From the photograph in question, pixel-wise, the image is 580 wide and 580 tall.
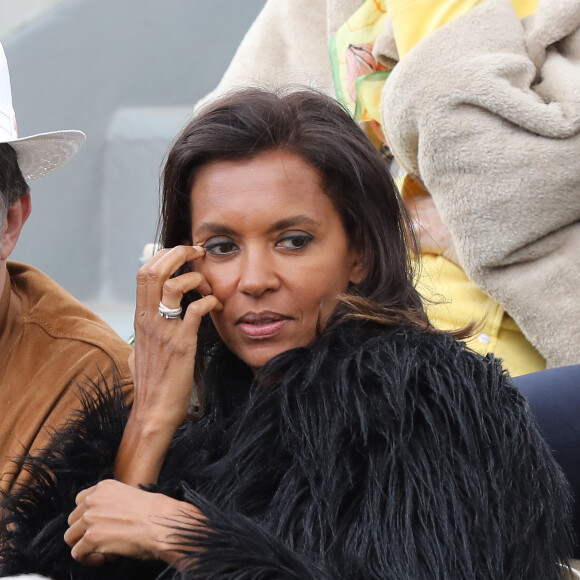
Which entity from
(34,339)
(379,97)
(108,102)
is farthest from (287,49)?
(34,339)

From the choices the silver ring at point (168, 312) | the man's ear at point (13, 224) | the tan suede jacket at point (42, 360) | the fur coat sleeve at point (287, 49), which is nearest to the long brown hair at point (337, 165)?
the silver ring at point (168, 312)

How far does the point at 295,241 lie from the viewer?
1.55 meters

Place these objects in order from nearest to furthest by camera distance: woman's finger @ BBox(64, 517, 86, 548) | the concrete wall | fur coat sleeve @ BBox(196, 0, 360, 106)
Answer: woman's finger @ BBox(64, 517, 86, 548) < fur coat sleeve @ BBox(196, 0, 360, 106) < the concrete wall

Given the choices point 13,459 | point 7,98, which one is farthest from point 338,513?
point 7,98

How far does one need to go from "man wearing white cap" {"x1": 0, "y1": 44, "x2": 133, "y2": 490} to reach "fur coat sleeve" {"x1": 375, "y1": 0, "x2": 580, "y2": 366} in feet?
2.70

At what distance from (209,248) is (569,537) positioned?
76cm

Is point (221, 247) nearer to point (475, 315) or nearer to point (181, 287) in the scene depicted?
point (181, 287)

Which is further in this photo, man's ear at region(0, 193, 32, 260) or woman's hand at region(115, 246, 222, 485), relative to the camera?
man's ear at region(0, 193, 32, 260)

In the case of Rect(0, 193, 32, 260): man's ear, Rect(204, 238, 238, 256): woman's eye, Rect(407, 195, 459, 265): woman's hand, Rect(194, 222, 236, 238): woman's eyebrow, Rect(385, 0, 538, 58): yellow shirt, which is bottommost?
Rect(407, 195, 459, 265): woman's hand

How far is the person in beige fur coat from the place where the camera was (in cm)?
216

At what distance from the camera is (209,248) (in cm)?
161

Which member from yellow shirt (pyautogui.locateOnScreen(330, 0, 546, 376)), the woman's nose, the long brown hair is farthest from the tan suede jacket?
yellow shirt (pyautogui.locateOnScreen(330, 0, 546, 376))

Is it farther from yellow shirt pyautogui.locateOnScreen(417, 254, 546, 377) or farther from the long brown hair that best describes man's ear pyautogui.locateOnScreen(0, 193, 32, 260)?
yellow shirt pyautogui.locateOnScreen(417, 254, 546, 377)

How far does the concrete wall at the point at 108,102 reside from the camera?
13.3ft
